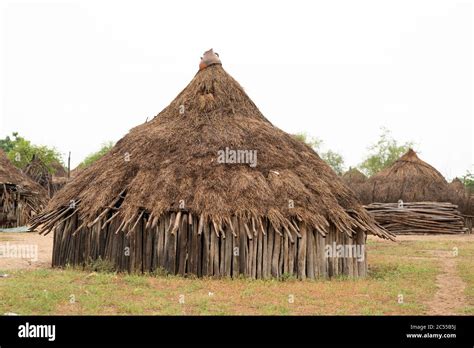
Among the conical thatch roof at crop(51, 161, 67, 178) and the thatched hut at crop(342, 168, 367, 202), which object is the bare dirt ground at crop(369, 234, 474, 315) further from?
the conical thatch roof at crop(51, 161, 67, 178)

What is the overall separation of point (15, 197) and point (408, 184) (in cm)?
2271

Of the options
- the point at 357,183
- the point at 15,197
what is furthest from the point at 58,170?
the point at 357,183

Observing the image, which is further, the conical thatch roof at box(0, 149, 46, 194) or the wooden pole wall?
the conical thatch roof at box(0, 149, 46, 194)

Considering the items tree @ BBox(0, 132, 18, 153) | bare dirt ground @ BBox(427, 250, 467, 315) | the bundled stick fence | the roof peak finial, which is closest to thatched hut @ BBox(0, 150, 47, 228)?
the roof peak finial

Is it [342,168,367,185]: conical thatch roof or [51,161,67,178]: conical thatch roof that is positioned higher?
[51,161,67,178]: conical thatch roof

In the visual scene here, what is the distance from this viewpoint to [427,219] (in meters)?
31.7

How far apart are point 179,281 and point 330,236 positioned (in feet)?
12.3

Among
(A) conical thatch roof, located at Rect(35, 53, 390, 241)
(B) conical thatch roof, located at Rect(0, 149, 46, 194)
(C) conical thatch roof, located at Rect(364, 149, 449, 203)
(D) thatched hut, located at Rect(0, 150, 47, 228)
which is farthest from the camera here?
(C) conical thatch roof, located at Rect(364, 149, 449, 203)

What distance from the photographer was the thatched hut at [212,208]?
41.3ft

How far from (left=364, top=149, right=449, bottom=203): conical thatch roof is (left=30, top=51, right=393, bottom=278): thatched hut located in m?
19.3

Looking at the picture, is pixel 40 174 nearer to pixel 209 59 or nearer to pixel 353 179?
pixel 353 179

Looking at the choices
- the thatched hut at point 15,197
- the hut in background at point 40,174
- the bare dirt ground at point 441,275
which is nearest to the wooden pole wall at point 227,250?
the bare dirt ground at point 441,275

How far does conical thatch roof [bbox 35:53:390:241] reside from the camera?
12.7 metres
